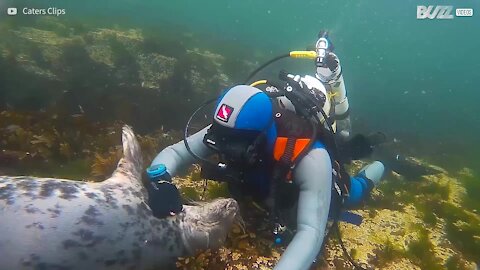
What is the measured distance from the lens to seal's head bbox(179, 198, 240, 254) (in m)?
4.21

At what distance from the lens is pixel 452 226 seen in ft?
22.3

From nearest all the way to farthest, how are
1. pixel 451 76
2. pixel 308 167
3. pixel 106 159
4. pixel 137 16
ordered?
1. pixel 308 167
2. pixel 106 159
3. pixel 137 16
4. pixel 451 76

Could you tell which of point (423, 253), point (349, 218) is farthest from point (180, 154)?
point (423, 253)

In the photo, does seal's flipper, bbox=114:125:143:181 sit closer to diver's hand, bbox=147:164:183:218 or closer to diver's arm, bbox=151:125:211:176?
diver's arm, bbox=151:125:211:176

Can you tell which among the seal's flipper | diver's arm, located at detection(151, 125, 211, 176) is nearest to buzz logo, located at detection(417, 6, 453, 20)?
diver's arm, located at detection(151, 125, 211, 176)

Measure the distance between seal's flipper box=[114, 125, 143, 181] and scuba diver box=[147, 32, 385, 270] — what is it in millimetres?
343

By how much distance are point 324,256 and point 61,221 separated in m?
3.18

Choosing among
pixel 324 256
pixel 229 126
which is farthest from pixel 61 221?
pixel 324 256

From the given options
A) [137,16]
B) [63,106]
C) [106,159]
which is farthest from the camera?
[137,16]

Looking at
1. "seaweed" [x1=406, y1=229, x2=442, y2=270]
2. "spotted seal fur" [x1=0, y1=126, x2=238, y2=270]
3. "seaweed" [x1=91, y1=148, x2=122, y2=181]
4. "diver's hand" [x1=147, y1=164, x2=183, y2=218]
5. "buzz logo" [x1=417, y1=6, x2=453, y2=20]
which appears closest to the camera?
"spotted seal fur" [x1=0, y1=126, x2=238, y2=270]

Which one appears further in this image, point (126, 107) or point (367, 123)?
point (367, 123)

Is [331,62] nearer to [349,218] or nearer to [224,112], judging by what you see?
[349,218]

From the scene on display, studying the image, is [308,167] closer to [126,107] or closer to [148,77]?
[126,107]

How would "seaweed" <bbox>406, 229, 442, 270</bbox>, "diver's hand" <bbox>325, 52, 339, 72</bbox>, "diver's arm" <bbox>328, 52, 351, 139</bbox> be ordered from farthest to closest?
"diver's arm" <bbox>328, 52, 351, 139</bbox> < "diver's hand" <bbox>325, 52, 339, 72</bbox> < "seaweed" <bbox>406, 229, 442, 270</bbox>
